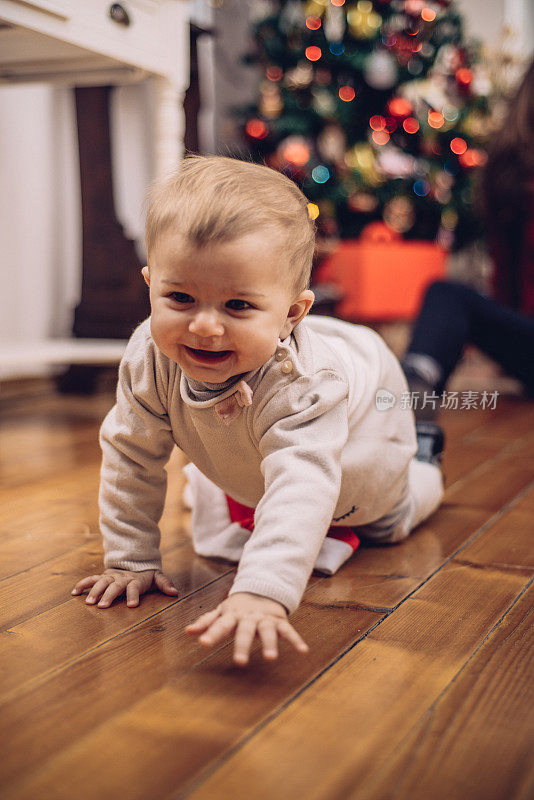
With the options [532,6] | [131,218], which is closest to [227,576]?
[131,218]

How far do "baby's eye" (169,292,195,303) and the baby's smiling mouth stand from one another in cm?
4

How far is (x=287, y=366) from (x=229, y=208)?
15cm

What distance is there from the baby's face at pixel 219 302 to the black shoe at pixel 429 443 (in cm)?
50

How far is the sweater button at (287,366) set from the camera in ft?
2.28

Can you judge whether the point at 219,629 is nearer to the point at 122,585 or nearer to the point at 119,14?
the point at 122,585

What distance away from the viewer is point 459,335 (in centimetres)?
162

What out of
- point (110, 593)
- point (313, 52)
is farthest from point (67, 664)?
point (313, 52)

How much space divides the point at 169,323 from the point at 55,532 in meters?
0.43

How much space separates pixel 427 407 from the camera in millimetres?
1402

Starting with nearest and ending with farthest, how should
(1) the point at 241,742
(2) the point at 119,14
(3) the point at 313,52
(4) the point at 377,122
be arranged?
(1) the point at 241,742, (2) the point at 119,14, (3) the point at 313,52, (4) the point at 377,122

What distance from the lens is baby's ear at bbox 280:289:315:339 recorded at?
0.70 metres

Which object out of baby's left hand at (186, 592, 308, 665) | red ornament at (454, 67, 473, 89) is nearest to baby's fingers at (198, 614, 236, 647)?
baby's left hand at (186, 592, 308, 665)

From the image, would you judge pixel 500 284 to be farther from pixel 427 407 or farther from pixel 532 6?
pixel 532 6

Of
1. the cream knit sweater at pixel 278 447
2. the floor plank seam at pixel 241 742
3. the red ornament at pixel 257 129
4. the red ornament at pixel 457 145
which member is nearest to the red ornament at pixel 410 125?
the red ornament at pixel 457 145
